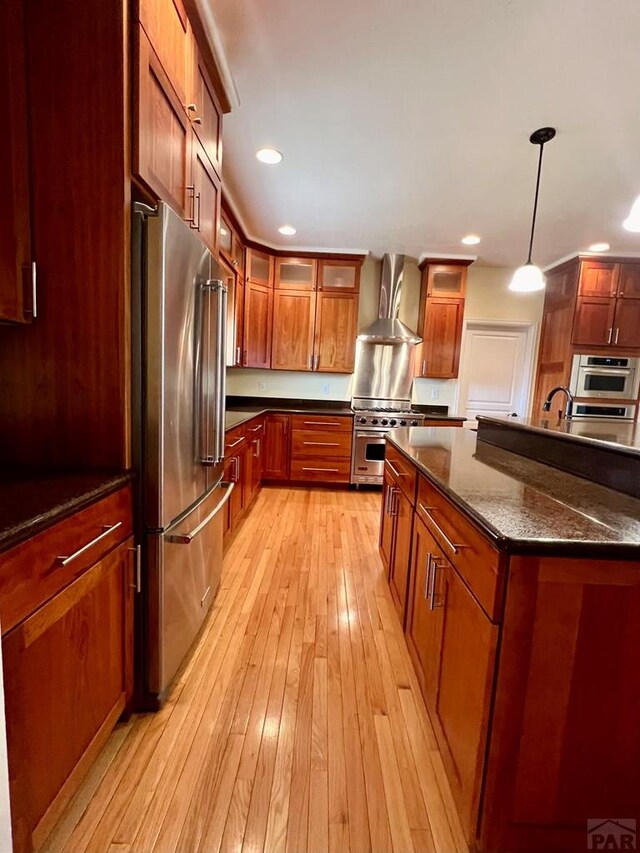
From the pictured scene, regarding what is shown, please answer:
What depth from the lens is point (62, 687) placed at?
962 mm

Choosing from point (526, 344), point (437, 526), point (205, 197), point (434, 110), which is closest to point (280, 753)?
point (437, 526)

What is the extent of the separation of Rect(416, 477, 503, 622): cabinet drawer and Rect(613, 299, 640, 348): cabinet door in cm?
397

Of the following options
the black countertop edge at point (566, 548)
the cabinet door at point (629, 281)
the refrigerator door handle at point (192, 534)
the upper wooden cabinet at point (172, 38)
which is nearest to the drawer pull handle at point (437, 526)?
the black countertop edge at point (566, 548)

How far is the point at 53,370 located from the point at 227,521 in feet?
5.33

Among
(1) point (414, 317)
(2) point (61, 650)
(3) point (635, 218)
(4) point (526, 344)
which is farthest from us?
(4) point (526, 344)

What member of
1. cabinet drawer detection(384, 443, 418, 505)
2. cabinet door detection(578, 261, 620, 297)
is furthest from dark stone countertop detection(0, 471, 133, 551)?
cabinet door detection(578, 261, 620, 297)

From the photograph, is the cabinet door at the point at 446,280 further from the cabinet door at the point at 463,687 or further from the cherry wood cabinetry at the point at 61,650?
the cherry wood cabinetry at the point at 61,650

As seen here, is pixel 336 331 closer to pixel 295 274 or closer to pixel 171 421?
pixel 295 274

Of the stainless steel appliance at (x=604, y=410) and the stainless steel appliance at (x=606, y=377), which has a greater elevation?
the stainless steel appliance at (x=606, y=377)

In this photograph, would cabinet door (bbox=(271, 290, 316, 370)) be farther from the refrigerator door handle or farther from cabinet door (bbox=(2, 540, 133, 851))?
cabinet door (bbox=(2, 540, 133, 851))

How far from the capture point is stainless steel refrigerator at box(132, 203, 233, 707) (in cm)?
123

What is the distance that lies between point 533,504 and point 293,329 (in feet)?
12.1

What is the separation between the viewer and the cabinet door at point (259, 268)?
4098mm

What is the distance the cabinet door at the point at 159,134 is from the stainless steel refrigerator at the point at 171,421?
0.16 m
